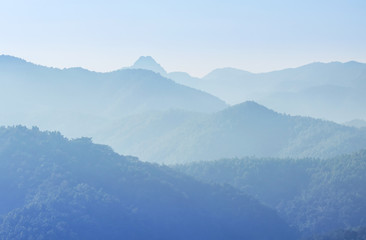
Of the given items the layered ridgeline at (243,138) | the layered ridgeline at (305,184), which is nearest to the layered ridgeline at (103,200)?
the layered ridgeline at (305,184)

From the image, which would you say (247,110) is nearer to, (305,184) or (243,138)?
(243,138)

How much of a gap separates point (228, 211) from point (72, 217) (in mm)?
25743

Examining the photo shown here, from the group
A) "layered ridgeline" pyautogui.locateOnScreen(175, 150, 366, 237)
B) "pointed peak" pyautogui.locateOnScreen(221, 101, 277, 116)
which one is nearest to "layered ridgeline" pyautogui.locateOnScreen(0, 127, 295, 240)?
"layered ridgeline" pyautogui.locateOnScreen(175, 150, 366, 237)

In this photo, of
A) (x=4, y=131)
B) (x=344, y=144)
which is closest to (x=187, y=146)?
(x=344, y=144)

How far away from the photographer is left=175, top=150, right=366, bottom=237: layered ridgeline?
96375 mm

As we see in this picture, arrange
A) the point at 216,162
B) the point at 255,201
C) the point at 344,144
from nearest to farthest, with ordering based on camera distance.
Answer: the point at 255,201, the point at 216,162, the point at 344,144

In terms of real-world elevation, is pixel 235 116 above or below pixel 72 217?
above

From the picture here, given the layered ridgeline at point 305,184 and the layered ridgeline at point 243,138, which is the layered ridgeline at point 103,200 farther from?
the layered ridgeline at point 243,138

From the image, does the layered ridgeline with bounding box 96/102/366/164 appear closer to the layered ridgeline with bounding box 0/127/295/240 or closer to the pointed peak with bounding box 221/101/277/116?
the pointed peak with bounding box 221/101/277/116

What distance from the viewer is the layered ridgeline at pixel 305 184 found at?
96.4 metres

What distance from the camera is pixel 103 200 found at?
7138 cm

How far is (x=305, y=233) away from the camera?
93562 mm

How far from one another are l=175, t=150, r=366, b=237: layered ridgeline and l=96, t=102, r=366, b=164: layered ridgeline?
37.3 metres

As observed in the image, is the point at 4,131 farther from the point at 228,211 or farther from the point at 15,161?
the point at 228,211
